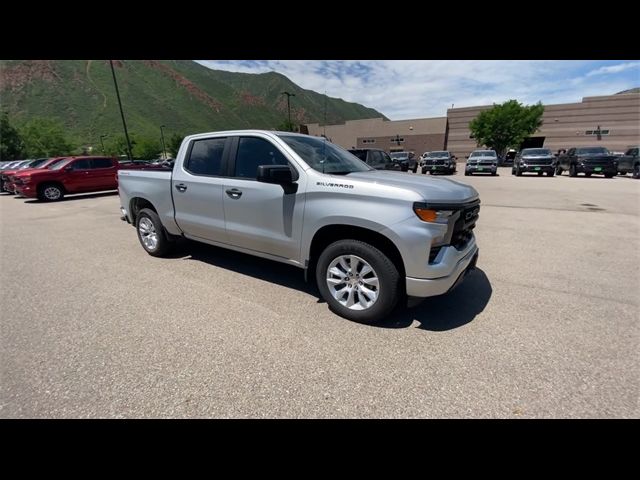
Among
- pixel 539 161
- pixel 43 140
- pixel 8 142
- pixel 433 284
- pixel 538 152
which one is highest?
pixel 43 140

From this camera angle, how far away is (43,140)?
49.8 meters

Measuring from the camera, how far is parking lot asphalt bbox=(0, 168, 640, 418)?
2045mm

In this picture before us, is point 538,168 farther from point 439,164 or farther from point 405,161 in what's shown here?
point 405,161

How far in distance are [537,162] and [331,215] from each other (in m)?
21.8

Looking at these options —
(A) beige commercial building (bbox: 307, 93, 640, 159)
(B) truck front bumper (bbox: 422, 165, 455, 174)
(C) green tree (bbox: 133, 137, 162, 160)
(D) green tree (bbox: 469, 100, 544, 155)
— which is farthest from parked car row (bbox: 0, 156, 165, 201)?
(C) green tree (bbox: 133, 137, 162, 160)

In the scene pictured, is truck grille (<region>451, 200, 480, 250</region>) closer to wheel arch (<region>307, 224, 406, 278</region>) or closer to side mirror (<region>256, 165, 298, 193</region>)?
wheel arch (<region>307, 224, 406, 278</region>)

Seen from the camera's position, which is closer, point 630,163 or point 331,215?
point 331,215

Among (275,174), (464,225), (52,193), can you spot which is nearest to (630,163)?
(464,225)

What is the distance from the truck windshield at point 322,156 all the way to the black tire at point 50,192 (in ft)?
46.2

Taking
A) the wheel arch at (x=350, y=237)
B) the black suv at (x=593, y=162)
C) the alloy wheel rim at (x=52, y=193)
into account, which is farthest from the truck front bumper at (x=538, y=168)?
the alloy wheel rim at (x=52, y=193)

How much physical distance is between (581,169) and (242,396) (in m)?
23.0

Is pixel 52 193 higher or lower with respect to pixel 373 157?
lower

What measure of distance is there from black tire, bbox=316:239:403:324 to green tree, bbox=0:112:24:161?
56956 millimetres
